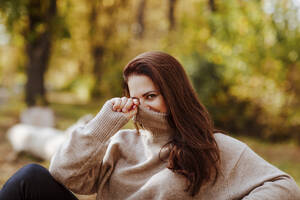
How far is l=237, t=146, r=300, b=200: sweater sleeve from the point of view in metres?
1.69

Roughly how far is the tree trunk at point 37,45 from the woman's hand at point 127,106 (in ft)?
22.7

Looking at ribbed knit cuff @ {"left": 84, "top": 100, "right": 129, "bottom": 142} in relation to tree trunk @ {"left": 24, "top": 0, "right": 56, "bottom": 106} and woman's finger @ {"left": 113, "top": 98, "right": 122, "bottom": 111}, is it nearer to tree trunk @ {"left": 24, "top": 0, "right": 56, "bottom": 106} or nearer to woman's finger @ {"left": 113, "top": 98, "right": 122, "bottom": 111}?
woman's finger @ {"left": 113, "top": 98, "right": 122, "bottom": 111}

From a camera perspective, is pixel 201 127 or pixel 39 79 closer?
pixel 201 127

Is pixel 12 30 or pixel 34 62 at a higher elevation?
pixel 12 30

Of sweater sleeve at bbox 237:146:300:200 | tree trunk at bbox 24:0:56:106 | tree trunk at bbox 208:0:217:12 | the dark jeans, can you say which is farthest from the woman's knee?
tree trunk at bbox 208:0:217:12

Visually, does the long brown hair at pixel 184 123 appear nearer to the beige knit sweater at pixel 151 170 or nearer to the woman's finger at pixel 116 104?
the beige knit sweater at pixel 151 170

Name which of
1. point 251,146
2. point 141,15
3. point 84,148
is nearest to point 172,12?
point 141,15

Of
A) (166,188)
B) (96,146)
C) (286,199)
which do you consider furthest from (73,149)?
(286,199)

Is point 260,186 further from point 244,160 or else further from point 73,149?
point 73,149

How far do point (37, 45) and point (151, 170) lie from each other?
7330 mm

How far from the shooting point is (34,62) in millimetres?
8672

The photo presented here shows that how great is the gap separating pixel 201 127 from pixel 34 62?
762 cm

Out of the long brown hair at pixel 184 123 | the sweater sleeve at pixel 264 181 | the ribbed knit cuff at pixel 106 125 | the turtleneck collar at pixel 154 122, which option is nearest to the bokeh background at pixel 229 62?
the ribbed knit cuff at pixel 106 125

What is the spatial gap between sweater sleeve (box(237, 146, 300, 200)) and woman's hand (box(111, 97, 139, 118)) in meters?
0.64
